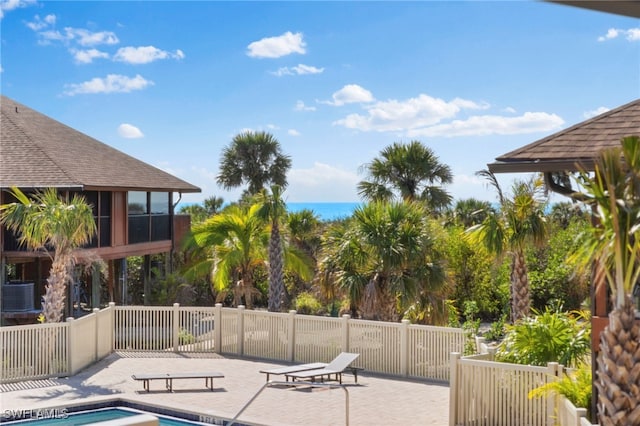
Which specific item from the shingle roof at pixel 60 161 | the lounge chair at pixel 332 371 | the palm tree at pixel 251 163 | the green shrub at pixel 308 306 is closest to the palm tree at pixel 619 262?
the lounge chair at pixel 332 371

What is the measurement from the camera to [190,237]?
2502 cm

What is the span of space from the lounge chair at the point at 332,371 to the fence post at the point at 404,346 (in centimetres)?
101

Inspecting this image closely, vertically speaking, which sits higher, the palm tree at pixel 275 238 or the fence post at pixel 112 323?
the palm tree at pixel 275 238

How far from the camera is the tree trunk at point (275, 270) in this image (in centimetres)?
1962

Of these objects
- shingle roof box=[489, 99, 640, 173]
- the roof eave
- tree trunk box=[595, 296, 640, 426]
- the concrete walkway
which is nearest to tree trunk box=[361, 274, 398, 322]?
the concrete walkway

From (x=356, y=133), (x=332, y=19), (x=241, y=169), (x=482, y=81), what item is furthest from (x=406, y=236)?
(x=356, y=133)

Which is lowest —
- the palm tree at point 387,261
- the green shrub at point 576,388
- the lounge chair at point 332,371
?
the lounge chair at point 332,371

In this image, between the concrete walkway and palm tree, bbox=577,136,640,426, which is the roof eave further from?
the concrete walkway

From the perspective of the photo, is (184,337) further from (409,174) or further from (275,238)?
(409,174)

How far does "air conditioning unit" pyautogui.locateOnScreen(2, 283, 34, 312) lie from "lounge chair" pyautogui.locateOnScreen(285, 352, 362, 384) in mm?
8973

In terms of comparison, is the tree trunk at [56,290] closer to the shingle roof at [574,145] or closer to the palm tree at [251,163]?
the shingle roof at [574,145]

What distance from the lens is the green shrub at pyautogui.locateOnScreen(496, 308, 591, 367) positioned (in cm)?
1116

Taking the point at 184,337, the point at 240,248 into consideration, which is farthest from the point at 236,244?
the point at 184,337

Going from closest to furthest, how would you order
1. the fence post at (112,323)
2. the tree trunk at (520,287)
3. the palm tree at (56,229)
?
the palm tree at (56,229) < the tree trunk at (520,287) < the fence post at (112,323)
